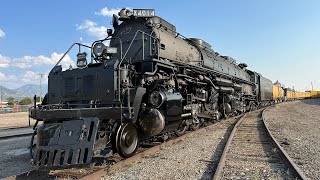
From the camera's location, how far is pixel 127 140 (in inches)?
259

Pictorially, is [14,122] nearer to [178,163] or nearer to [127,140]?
[127,140]

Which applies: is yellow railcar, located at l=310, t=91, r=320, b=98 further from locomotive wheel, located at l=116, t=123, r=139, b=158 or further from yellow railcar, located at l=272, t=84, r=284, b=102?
locomotive wheel, located at l=116, t=123, r=139, b=158

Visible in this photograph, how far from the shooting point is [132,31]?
9086 mm

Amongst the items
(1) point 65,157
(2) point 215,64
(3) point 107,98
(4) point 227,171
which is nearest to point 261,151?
(4) point 227,171

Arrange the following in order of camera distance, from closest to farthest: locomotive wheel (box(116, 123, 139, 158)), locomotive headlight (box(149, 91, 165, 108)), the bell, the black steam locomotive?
the black steam locomotive, locomotive wheel (box(116, 123, 139, 158)), locomotive headlight (box(149, 91, 165, 108)), the bell

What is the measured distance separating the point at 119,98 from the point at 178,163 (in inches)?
75.4

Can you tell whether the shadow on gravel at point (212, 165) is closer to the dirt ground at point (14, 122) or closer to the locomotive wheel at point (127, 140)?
the locomotive wheel at point (127, 140)

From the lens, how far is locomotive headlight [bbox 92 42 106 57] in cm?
754

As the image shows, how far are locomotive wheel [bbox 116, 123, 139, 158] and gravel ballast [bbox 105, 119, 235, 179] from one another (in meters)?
0.34

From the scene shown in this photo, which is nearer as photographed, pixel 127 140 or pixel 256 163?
pixel 256 163

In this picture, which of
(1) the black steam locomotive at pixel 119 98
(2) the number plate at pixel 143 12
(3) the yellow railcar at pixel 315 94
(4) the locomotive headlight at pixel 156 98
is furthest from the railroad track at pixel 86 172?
(3) the yellow railcar at pixel 315 94

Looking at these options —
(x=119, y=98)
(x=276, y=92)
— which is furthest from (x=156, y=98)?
(x=276, y=92)

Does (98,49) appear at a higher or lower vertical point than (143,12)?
lower

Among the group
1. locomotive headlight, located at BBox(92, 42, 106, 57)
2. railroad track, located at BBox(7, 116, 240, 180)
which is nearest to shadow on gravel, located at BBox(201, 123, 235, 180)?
railroad track, located at BBox(7, 116, 240, 180)
